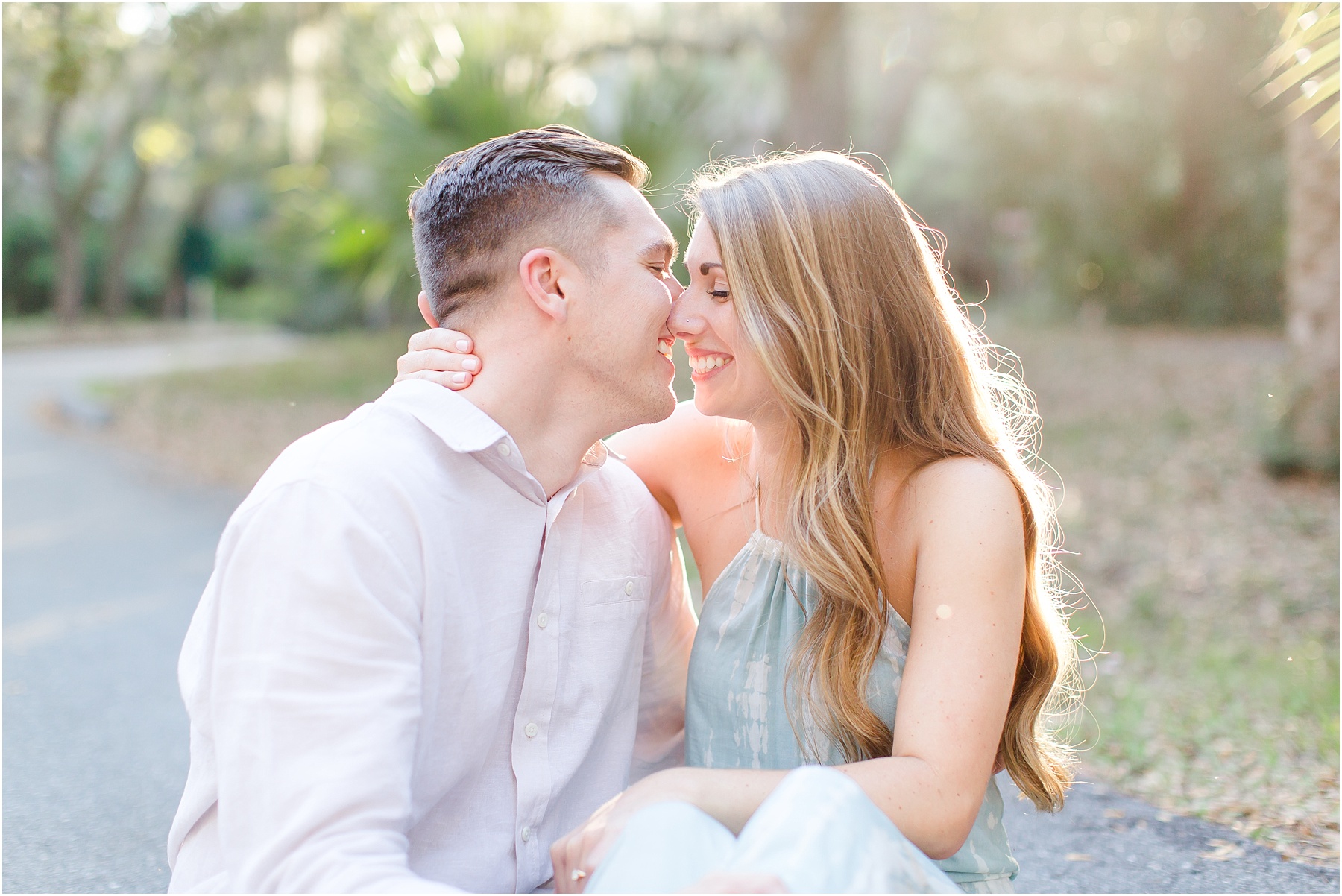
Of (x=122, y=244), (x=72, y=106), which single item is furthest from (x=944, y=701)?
(x=122, y=244)

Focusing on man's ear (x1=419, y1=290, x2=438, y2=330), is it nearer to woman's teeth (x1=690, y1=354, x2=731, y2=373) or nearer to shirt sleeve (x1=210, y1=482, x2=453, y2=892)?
woman's teeth (x1=690, y1=354, x2=731, y2=373)

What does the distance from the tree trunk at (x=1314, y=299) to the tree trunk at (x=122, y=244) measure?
24.9 m

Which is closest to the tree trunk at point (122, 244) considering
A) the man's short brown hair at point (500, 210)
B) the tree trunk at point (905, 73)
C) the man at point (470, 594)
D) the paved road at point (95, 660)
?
the paved road at point (95, 660)

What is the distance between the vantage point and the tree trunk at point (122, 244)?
1016 inches

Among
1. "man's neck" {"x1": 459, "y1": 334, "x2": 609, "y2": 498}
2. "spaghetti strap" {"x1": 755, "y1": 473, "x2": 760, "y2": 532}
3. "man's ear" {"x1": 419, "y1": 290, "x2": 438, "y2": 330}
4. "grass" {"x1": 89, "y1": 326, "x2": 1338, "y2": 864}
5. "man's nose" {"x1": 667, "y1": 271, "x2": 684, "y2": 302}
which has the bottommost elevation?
"grass" {"x1": 89, "y1": 326, "x2": 1338, "y2": 864}

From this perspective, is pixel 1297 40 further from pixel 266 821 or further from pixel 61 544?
pixel 61 544

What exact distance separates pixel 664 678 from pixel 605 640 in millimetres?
393

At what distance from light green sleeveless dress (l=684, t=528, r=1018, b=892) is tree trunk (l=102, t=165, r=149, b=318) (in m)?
27.0

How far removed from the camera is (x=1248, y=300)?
16516mm

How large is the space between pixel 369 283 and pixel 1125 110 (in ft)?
42.1

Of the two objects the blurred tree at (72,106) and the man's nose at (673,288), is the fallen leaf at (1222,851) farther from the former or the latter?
the blurred tree at (72,106)

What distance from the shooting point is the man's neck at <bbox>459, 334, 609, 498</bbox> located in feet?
6.45

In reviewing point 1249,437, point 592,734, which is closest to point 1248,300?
point 1249,437

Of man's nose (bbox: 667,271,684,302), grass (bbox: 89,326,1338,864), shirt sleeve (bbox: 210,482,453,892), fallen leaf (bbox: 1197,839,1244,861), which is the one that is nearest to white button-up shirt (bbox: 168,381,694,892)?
shirt sleeve (bbox: 210,482,453,892)
